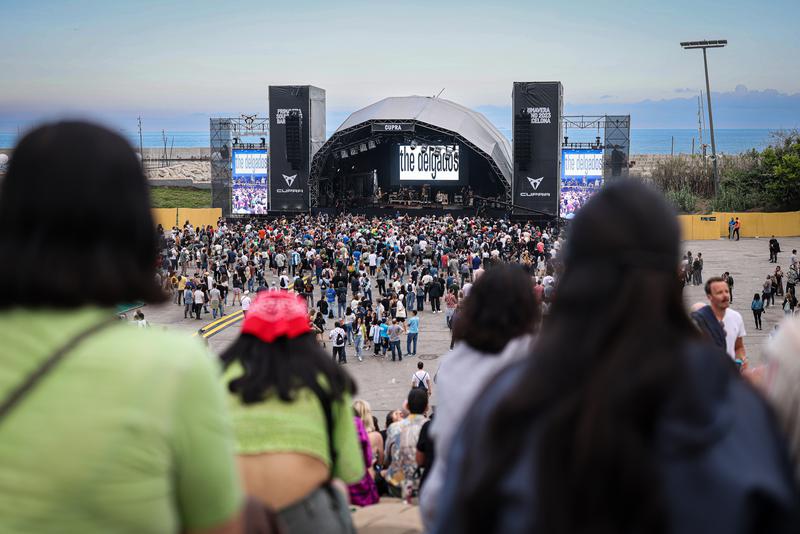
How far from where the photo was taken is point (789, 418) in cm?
166

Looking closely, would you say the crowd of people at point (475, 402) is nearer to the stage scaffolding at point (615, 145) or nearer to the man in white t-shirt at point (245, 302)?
the man in white t-shirt at point (245, 302)

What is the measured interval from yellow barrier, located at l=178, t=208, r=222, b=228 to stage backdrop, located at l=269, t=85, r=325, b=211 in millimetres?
3532

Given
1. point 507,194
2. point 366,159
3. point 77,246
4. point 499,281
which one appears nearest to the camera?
point 77,246

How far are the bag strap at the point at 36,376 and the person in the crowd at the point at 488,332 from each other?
5.13 ft

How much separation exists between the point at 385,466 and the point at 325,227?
1302 inches

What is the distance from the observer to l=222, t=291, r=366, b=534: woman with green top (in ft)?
8.34

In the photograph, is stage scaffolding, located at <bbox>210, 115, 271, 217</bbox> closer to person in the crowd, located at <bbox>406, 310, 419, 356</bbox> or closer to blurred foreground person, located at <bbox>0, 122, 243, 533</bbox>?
person in the crowd, located at <bbox>406, 310, 419, 356</bbox>

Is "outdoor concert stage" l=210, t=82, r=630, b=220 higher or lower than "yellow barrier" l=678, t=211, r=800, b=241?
higher

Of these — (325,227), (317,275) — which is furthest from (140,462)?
(325,227)

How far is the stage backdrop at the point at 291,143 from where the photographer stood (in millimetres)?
44062

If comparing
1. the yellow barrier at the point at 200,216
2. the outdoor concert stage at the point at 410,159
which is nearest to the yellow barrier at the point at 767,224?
the outdoor concert stage at the point at 410,159

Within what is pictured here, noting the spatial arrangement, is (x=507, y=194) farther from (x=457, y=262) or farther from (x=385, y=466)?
(x=385, y=466)

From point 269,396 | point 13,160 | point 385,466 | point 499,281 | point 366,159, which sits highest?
point 366,159

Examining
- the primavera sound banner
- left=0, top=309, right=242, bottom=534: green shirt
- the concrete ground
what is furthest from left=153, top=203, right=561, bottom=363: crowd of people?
left=0, top=309, right=242, bottom=534: green shirt
